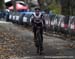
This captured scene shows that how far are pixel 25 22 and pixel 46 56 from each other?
19032mm

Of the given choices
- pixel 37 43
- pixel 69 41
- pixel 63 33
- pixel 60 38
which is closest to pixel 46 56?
pixel 37 43

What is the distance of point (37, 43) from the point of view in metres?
17.1

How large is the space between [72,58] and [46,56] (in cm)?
112

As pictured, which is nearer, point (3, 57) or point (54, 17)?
point (3, 57)

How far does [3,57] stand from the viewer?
52.9 ft

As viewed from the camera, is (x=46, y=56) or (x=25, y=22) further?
(x=25, y=22)

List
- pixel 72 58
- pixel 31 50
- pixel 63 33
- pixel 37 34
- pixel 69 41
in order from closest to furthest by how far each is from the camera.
→ pixel 72 58, pixel 37 34, pixel 31 50, pixel 69 41, pixel 63 33

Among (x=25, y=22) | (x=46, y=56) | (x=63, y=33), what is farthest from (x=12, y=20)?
(x=46, y=56)

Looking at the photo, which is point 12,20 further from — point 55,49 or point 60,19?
point 55,49

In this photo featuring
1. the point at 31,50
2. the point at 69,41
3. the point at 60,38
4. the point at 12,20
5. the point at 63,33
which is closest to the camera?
the point at 31,50

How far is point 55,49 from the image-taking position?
61.2 ft

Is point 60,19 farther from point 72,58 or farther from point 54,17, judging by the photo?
point 72,58

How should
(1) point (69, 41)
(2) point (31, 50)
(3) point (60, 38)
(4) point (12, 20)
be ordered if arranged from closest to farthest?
(2) point (31, 50) → (1) point (69, 41) → (3) point (60, 38) → (4) point (12, 20)

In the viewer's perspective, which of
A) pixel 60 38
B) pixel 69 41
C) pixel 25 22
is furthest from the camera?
pixel 25 22
